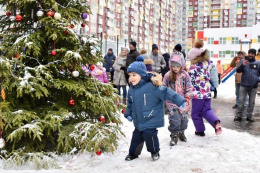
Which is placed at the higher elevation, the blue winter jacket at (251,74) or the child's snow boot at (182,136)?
the blue winter jacket at (251,74)

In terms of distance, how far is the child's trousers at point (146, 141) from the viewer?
13.8 ft

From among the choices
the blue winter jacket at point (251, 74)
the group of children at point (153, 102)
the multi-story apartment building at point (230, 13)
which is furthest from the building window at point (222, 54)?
the multi-story apartment building at point (230, 13)

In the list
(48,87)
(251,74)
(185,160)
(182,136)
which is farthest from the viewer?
(251,74)

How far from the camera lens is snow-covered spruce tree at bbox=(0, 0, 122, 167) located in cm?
398

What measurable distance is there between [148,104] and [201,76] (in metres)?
2.02

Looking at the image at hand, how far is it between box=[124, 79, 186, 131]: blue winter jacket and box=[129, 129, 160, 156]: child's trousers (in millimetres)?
104

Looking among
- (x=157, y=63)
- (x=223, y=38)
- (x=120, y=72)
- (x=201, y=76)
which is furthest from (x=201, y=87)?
(x=223, y=38)

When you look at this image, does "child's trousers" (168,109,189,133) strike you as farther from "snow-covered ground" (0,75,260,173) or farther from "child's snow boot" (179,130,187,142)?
"snow-covered ground" (0,75,260,173)

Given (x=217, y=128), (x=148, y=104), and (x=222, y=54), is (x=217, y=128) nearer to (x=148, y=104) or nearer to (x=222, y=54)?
(x=148, y=104)

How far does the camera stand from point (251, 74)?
7305 mm

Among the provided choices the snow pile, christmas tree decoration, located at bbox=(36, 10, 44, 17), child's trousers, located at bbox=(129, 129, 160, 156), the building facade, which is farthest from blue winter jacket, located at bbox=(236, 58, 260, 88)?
the building facade

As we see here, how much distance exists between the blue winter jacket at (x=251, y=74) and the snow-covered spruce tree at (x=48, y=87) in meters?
4.04

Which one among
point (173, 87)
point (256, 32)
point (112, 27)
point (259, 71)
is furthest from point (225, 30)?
point (173, 87)

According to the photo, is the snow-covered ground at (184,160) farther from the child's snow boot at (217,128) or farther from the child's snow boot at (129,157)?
the child's snow boot at (217,128)
